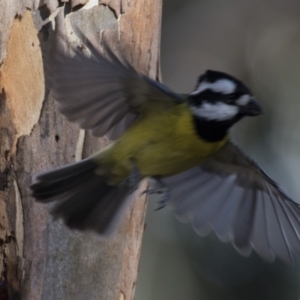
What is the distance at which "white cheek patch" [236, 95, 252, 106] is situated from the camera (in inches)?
70.4

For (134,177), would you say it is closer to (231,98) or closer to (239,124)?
(231,98)

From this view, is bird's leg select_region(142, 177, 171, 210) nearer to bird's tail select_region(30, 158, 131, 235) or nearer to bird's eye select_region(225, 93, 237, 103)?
bird's tail select_region(30, 158, 131, 235)

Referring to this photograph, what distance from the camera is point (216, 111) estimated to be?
6.02 ft

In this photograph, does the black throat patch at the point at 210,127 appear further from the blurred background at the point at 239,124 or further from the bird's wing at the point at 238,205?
the blurred background at the point at 239,124

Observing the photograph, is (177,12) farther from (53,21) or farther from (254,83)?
(53,21)

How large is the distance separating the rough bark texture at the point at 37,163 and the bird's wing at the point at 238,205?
350 millimetres

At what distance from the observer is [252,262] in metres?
3.85

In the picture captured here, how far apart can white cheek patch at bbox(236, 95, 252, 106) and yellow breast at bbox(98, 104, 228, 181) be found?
14 cm

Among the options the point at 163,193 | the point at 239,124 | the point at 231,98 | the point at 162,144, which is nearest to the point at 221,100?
the point at 231,98

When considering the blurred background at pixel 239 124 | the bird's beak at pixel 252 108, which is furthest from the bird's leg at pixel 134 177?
the blurred background at pixel 239 124

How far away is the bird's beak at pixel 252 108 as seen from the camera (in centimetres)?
179

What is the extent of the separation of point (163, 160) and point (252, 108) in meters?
0.28

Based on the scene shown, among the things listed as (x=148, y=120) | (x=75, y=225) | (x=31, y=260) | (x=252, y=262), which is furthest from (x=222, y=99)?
(x=252, y=262)

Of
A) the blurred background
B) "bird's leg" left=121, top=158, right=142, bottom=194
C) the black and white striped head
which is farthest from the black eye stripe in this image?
the blurred background
